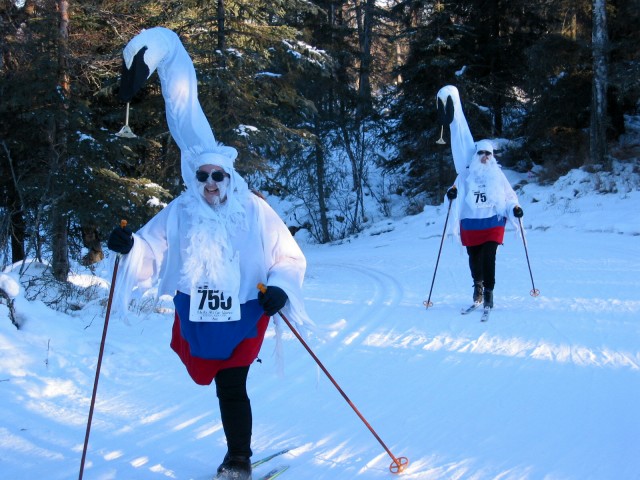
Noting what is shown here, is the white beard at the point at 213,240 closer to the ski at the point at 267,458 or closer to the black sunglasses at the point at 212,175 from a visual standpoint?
the black sunglasses at the point at 212,175

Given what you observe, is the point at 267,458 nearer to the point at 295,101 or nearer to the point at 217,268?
the point at 217,268

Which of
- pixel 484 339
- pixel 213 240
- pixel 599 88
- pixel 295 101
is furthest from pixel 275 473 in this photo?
pixel 599 88

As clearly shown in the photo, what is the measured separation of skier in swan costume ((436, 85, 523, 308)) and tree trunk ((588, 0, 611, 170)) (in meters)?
11.0

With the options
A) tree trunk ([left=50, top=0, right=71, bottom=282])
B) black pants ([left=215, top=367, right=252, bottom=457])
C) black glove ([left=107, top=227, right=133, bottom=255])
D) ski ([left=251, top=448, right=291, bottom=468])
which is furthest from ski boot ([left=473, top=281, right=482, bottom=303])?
tree trunk ([left=50, top=0, right=71, bottom=282])

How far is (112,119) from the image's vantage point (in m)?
12.6

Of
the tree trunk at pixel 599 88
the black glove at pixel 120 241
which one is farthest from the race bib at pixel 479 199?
the tree trunk at pixel 599 88

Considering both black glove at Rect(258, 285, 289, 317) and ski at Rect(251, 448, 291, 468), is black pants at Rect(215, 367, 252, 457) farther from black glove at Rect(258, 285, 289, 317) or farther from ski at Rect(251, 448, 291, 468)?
black glove at Rect(258, 285, 289, 317)

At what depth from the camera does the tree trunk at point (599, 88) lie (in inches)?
626

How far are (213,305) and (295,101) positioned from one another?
1185 centimetres

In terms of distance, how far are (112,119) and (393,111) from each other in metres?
11.7

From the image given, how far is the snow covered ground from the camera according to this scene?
3457 millimetres

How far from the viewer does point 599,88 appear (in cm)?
1641

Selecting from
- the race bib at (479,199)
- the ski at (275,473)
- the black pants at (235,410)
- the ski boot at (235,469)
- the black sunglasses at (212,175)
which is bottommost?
the ski at (275,473)

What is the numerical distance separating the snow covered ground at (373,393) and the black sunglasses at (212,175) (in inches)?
68.2
